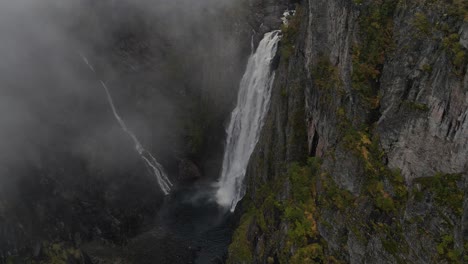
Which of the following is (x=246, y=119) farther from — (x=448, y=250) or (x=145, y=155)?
(x=448, y=250)

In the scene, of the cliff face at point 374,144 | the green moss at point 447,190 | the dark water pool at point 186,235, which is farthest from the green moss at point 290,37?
the green moss at point 447,190

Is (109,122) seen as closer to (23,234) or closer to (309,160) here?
(23,234)

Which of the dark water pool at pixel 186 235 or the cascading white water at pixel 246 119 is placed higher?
the cascading white water at pixel 246 119

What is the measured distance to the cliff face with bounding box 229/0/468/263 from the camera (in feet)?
51.4

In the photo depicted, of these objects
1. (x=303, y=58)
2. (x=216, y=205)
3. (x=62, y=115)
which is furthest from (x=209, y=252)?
(x=62, y=115)

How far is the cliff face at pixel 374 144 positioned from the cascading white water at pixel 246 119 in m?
8.34

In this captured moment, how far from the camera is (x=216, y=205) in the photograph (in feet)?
132

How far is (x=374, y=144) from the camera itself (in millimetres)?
19594

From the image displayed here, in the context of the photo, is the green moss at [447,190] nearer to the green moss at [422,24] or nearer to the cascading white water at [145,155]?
the green moss at [422,24]

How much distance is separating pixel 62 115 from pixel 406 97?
33.8 meters

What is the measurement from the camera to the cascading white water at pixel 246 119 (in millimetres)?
38781

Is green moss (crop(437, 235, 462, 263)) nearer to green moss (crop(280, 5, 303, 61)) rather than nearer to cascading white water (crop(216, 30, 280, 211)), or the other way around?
green moss (crop(280, 5, 303, 61))

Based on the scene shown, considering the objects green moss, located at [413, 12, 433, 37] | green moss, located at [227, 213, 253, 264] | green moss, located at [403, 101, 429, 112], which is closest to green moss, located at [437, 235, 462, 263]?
green moss, located at [403, 101, 429, 112]

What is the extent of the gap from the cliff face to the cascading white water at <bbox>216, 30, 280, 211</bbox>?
8342 millimetres
